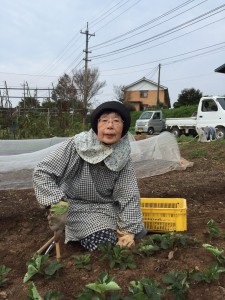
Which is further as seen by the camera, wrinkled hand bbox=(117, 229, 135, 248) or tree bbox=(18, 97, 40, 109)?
tree bbox=(18, 97, 40, 109)

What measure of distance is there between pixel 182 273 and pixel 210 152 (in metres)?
6.92

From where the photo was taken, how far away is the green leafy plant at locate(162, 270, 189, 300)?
1.70 meters

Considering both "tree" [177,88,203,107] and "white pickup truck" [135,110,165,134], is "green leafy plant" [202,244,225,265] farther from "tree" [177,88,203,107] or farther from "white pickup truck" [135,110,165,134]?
"tree" [177,88,203,107]

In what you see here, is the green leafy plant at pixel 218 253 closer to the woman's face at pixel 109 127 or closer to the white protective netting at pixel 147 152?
the woman's face at pixel 109 127

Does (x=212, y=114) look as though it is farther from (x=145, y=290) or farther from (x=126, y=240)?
(x=145, y=290)

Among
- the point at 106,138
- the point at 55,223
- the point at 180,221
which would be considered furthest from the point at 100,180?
the point at 180,221

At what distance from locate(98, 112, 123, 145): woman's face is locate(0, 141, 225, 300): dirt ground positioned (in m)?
0.68

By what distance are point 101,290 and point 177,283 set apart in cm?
36

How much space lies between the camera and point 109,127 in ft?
7.36

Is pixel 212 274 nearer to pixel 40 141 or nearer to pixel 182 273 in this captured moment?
pixel 182 273

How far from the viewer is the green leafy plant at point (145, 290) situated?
1.58 meters

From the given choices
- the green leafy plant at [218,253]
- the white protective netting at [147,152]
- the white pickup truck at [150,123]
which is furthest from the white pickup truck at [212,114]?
the green leafy plant at [218,253]

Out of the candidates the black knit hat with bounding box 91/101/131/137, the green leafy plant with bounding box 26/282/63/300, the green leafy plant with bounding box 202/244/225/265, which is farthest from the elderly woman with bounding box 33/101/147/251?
the green leafy plant with bounding box 26/282/63/300

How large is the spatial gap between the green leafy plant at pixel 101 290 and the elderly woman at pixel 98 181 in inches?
22.1
